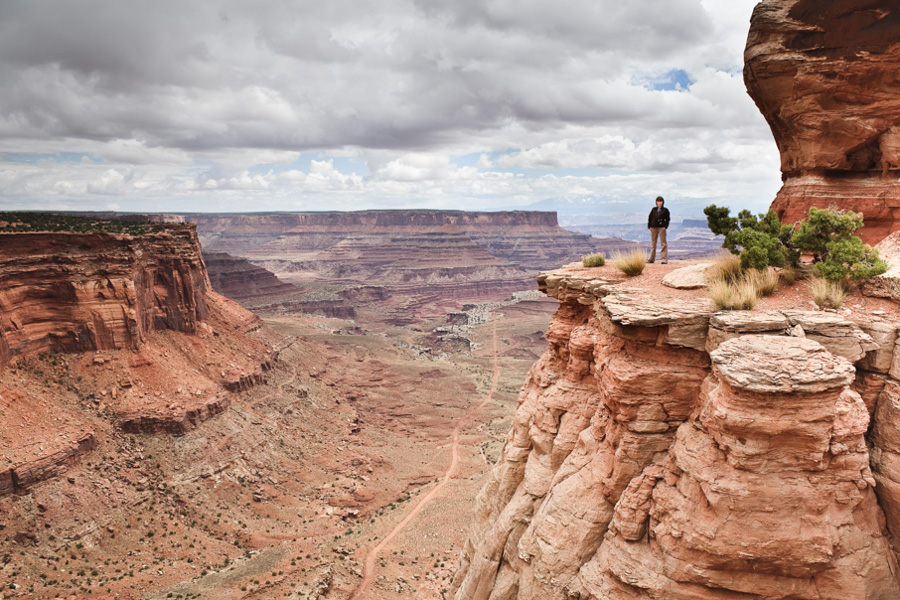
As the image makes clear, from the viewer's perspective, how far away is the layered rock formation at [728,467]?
31.1ft

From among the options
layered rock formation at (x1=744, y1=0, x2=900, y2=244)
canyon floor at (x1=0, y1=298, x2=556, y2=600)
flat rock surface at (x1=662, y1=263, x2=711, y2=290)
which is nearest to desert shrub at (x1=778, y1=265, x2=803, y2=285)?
flat rock surface at (x1=662, y1=263, x2=711, y2=290)

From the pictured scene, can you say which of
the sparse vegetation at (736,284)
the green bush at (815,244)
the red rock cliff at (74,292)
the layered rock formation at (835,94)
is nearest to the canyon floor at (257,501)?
the red rock cliff at (74,292)

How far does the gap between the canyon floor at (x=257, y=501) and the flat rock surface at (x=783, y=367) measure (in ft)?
69.7

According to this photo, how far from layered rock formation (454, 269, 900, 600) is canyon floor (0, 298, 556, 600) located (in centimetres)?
1640

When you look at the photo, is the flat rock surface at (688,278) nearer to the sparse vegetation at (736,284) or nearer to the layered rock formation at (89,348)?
the sparse vegetation at (736,284)

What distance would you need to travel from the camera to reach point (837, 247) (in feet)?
41.1

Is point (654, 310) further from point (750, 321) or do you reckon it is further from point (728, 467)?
point (728, 467)

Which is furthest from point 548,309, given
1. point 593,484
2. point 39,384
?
point 593,484

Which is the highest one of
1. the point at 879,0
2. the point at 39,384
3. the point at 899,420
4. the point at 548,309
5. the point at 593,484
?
the point at 879,0

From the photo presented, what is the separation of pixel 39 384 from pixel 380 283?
148164 mm

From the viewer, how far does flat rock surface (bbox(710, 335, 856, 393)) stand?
9.09m

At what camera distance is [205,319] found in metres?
52.6

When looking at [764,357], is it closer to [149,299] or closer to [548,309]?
[149,299]

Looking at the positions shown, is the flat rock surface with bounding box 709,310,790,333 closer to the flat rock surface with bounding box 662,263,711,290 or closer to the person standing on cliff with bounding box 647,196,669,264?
the flat rock surface with bounding box 662,263,711,290
